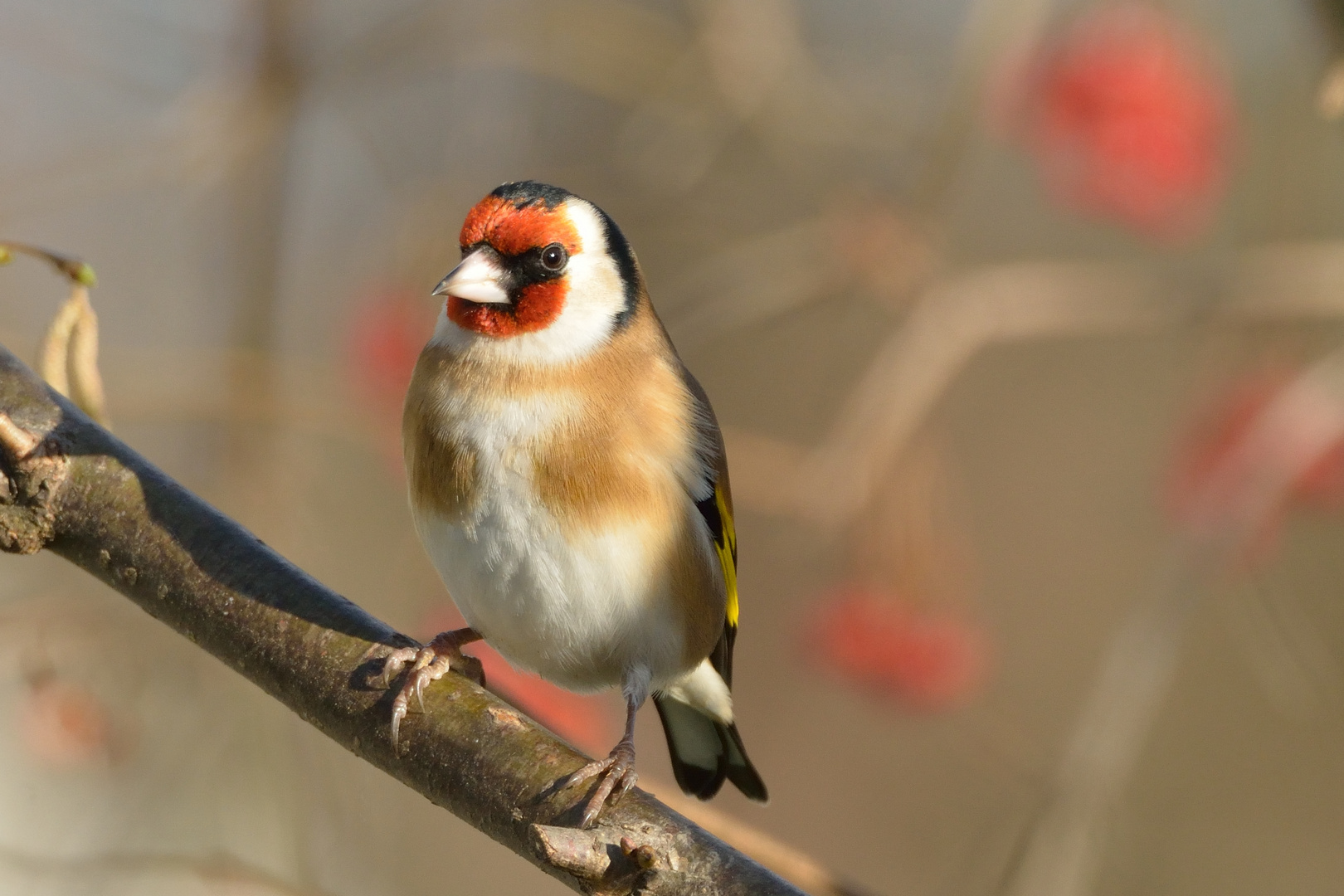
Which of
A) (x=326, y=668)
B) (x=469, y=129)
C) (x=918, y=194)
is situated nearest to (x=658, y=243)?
(x=469, y=129)

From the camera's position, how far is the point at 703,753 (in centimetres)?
315

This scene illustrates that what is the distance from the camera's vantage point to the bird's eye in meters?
2.61

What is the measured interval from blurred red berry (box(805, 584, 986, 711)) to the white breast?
989mm

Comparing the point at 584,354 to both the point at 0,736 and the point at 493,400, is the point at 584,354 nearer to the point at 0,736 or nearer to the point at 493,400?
the point at 493,400

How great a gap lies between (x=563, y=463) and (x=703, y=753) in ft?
3.64

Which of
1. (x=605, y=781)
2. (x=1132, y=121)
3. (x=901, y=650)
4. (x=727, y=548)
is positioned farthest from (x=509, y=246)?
(x=1132, y=121)

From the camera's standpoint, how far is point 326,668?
1993 millimetres

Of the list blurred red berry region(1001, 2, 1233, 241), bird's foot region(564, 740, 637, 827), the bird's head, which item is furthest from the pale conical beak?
blurred red berry region(1001, 2, 1233, 241)

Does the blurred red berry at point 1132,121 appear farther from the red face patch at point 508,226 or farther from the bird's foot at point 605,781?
the bird's foot at point 605,781

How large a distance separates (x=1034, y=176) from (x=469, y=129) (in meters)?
1.87

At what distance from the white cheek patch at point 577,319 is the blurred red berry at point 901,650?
4.14 feet

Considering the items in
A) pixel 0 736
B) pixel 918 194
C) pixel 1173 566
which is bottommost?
pixel 0 736

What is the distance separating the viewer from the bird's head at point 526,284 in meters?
2.54

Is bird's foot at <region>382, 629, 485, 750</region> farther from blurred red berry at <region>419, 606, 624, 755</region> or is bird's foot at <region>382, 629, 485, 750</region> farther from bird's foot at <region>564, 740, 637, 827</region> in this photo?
blurred red berry at <region>419, 606, 624, 755</region>
